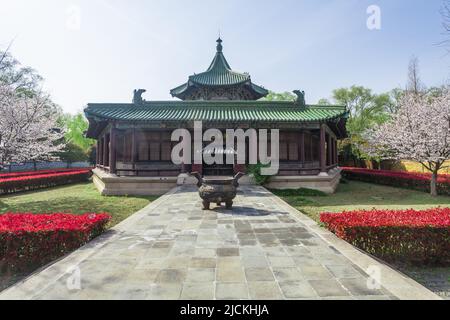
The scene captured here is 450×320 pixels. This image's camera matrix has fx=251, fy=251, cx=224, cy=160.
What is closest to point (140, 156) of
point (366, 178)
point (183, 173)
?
point (183, 173)

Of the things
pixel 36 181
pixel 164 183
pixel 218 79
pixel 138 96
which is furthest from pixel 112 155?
pixel 218 79

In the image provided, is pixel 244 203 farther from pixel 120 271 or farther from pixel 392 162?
pixel 392 162

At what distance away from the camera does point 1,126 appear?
12484mm

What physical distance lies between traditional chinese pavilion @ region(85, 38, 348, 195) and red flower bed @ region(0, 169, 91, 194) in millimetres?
4672

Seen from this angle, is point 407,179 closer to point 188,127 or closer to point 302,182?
point 302,182

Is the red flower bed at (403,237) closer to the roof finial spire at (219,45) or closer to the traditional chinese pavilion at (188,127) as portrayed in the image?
the traditional chinese pavilion at (188,127)

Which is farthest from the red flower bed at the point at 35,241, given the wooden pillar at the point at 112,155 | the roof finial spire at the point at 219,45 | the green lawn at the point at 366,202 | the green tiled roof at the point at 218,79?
the roof finial spire at the point at 219,45

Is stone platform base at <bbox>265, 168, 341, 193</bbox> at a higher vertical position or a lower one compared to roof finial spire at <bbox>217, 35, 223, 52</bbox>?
lower

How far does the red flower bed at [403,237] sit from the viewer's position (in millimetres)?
5219

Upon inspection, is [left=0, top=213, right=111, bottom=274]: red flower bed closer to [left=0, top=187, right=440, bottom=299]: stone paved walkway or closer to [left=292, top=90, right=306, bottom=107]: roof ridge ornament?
A: [left=0, top=187, right=440, bottom=299]: stone paved walkway

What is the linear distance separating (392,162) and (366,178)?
12359mm

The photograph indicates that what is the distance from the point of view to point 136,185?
14703 mm

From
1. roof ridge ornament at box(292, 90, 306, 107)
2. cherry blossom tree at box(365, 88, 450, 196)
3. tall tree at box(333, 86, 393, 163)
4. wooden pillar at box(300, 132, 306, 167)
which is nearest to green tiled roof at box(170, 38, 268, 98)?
roof ridge ornament at box(292, 90, 306, 107)

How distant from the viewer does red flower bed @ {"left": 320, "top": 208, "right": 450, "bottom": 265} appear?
522 cm
